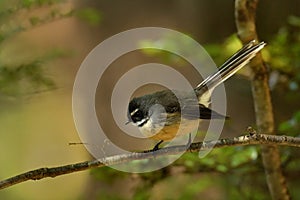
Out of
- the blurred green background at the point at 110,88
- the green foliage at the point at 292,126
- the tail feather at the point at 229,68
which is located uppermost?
the blurred green background at the point at 110,88

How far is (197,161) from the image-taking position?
1763mm

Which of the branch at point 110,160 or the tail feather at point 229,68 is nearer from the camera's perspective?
the branch at point 110,160

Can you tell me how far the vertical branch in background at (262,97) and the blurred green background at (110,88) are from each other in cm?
5

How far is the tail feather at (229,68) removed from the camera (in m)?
1.48

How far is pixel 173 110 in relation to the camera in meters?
1.65

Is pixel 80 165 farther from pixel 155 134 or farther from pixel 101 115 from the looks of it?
pixel 101 115

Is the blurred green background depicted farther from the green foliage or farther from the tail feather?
the tail feather

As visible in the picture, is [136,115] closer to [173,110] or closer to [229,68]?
[173,110]

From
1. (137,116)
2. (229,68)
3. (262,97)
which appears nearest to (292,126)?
(262,97)

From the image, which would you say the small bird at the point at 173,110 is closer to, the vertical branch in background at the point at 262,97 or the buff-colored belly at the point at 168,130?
the buff-colored belly at the point at 168,130

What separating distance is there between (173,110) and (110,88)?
1678 millimetres

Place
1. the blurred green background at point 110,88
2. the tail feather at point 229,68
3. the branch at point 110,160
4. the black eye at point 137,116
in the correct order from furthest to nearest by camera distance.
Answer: the blurred green background at point 110,88, the black eye at point 137,116, the tail feather at point 229,68, the branch at point 110,160

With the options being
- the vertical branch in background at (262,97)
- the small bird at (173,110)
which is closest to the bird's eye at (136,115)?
the small bird at (173,110)

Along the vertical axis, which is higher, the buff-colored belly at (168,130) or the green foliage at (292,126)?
the buff-colored belly at (168,130)
